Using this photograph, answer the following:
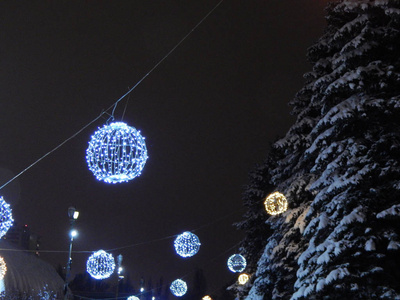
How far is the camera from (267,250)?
17734 mm

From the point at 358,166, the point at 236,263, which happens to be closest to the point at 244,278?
the point at 236,263

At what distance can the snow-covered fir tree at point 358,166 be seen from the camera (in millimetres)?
11016

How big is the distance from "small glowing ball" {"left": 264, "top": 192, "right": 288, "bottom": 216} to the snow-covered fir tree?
184 cm

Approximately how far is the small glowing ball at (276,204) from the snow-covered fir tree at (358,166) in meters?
1.84

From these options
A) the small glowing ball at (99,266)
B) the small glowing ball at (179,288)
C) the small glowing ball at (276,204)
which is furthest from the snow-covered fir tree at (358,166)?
the small glowing ball at (179,288)

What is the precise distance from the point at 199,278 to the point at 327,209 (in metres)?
128

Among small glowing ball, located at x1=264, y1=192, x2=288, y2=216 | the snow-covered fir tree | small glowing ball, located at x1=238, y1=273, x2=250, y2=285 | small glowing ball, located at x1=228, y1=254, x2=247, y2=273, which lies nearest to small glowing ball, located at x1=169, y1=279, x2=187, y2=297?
small glowing ball, located at x1=238, y1=273, x2=250, y2=285

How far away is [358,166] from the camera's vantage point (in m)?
11.6

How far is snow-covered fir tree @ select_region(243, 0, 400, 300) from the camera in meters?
11.0

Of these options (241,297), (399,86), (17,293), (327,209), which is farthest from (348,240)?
(17,293)

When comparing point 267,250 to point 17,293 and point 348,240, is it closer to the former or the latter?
point 348,240

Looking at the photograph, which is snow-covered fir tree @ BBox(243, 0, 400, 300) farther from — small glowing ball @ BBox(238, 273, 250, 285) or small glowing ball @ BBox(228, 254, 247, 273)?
small glowing ball @ BBox(238, 273, 250, 285)

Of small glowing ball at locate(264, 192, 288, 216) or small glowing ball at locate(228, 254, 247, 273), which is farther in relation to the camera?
small glowing ball at locate(228, 254, 247, 273)

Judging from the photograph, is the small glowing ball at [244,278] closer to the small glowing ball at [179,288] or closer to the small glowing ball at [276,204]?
the small glowing ball at [179,288]
